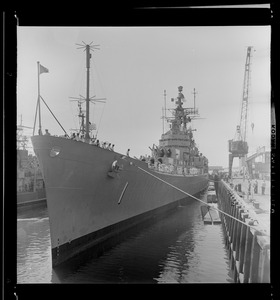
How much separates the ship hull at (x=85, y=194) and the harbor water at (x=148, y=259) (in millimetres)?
487

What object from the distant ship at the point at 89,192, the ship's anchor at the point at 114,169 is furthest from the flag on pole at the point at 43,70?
the ship's anchor at the point at 114,169

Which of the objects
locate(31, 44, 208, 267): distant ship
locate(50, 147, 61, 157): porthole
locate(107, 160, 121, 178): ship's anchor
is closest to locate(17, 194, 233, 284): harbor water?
locate(31, 44, 208, 267): distant ship

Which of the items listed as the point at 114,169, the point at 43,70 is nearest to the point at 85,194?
the point at 114,169

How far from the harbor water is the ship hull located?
49 centimetres

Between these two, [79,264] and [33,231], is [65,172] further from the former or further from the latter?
[33,231]

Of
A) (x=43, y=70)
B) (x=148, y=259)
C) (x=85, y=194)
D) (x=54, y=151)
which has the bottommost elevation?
(x=148, y=259)

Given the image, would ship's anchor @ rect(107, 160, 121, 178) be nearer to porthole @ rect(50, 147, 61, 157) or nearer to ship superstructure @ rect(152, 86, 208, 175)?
porthole @ rect(50, 147, 61, 157)

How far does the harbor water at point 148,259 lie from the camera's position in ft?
20.0

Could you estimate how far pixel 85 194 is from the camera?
7055mm

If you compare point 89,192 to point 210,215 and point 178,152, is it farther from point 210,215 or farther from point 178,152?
point 178,152

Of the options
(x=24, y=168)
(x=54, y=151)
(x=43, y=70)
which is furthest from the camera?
(x=54, y=151)

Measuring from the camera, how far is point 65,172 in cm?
649

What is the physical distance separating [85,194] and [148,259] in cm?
222
